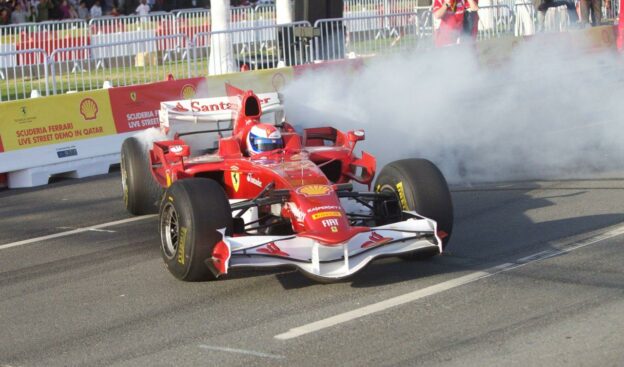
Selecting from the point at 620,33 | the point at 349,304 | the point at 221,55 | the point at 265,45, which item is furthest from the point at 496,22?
the point at 349,304

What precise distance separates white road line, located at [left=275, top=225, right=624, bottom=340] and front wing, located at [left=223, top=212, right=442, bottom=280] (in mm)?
322

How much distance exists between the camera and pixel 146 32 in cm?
2180

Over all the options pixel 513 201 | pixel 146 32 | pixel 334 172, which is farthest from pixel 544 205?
pixel 146 32

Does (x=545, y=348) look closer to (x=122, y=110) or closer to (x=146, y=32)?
(x=122, y=110)

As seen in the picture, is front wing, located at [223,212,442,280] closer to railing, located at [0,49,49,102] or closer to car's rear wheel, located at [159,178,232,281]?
car's rear wheel, located at [159,178,232,281]

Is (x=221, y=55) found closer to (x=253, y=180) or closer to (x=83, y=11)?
(x=253, y=180)

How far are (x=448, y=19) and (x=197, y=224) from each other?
42.8 ft

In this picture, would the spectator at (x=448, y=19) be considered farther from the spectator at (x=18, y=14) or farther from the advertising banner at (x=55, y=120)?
the spectator at (x=18, y=14)

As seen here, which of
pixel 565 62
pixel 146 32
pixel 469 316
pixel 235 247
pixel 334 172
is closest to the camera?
pixel 469 316

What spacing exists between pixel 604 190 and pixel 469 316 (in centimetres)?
448

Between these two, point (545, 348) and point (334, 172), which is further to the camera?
point (334, 172)

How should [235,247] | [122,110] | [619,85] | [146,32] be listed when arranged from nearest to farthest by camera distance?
[235,247] → [122,110] → [619,85] → [146,32]

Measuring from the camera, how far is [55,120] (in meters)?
13.6

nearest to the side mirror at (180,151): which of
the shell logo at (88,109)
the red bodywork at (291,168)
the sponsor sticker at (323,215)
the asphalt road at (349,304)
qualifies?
the red bodywork at (291,168)
